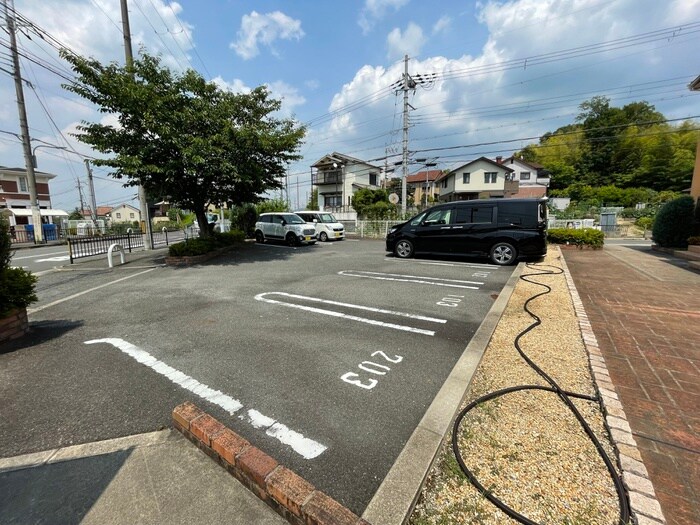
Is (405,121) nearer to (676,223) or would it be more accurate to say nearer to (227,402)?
(676,223)

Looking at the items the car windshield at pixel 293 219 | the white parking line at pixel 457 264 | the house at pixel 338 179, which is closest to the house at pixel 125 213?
the house at pixel 338 179

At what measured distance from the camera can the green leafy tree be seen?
8312 millimetres

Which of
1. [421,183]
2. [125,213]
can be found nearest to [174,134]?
Answer: [421,183]

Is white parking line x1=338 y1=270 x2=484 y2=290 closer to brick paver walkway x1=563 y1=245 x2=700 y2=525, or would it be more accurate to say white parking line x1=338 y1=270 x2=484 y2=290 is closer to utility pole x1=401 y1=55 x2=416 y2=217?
brick paver walkway x1=563 y1=245 x2=700 y2=525

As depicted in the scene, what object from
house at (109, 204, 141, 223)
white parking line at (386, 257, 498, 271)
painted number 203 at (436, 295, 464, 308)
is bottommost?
painted number 203 at (436, 295, 464, 308)

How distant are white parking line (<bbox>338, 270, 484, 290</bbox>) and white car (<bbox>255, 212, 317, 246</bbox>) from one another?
23.8 feet

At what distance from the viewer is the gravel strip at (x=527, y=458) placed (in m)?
1.52

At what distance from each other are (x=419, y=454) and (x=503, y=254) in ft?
25.1

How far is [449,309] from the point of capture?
187 inches

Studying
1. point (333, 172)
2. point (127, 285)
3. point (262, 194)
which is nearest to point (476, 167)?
point (333, 172)

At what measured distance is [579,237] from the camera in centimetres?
1181

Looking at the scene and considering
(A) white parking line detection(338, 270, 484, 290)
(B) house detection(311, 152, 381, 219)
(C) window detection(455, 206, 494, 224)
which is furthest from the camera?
(B) house detection(311, 152, 381, 219)

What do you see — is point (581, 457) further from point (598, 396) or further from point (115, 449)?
point (115, 449)

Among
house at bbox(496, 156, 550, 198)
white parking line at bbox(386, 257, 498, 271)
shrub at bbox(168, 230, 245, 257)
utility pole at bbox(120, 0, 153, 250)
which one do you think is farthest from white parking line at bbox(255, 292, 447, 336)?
house at bbox(496, 156, 550, 198)
